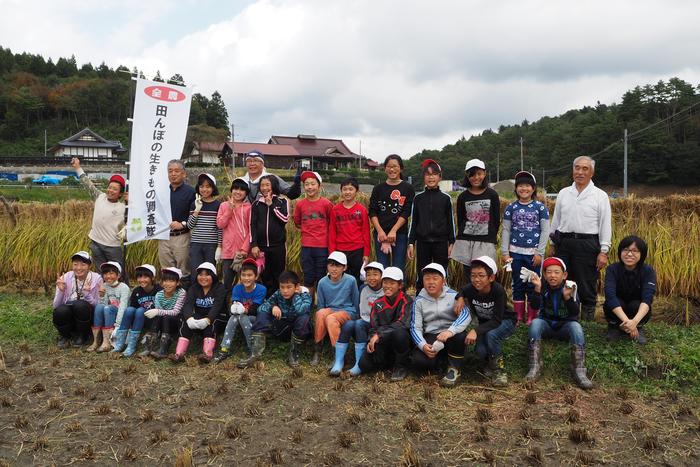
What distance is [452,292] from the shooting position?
437 centimetres

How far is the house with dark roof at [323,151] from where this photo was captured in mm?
56844

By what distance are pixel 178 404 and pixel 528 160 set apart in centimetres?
4931

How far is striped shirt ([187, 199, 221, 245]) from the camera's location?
5.50 meters

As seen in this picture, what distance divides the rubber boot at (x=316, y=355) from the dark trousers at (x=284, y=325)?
0.45 ft

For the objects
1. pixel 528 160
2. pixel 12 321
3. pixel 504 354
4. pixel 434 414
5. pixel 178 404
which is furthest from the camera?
pixel 528 160

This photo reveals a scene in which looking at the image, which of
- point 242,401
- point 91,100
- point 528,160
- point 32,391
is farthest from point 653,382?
point 91,100

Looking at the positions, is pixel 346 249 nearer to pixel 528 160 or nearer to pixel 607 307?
pixel 607 307

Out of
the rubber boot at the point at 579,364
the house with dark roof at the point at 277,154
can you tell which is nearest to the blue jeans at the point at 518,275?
the rubber boot at the point at 579,364

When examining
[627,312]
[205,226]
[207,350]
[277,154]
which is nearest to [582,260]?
[627,312]

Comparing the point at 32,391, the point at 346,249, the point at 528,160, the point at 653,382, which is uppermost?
the point at 528,160

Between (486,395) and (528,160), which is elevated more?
(528,160)

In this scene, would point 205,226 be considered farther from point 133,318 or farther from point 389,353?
point 389,353

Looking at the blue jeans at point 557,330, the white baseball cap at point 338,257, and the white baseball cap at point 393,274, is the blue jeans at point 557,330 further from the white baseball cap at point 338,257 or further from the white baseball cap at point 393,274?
the white baseball cap at point 338,257

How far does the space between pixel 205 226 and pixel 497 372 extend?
3437mm
